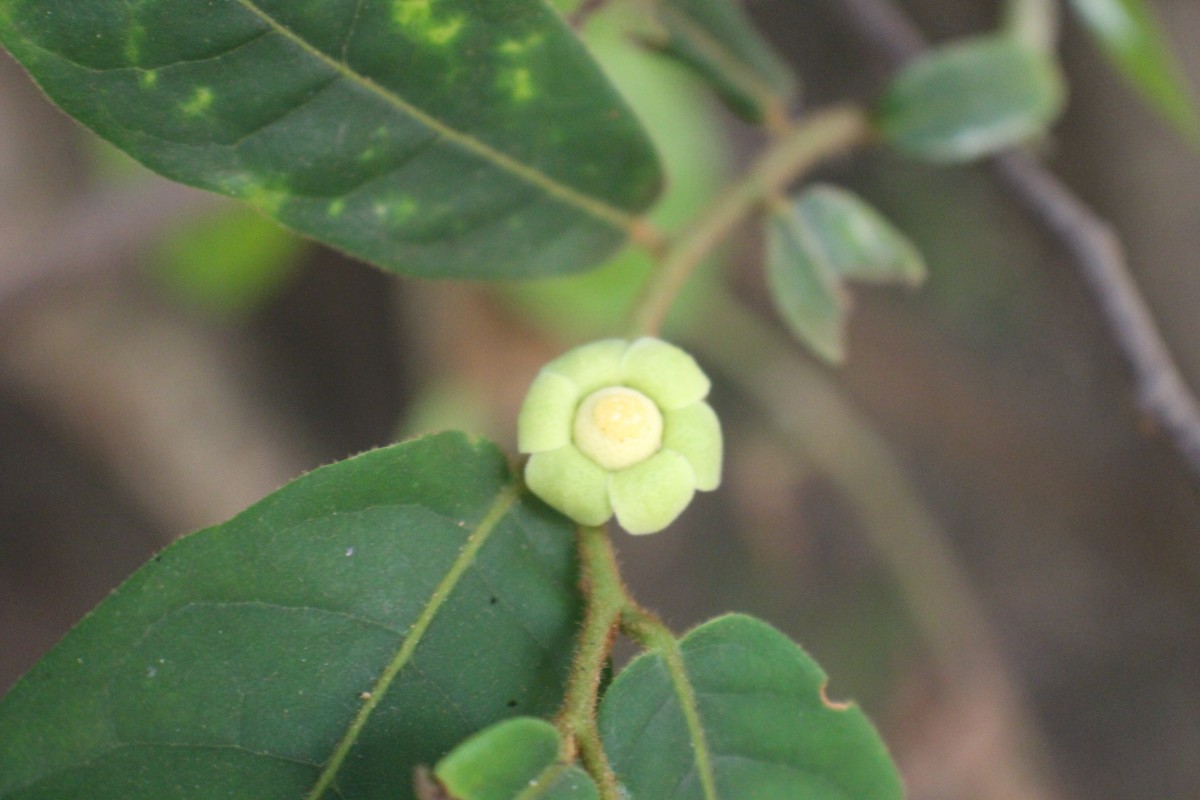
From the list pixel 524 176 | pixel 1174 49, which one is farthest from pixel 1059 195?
pixel 1174 49

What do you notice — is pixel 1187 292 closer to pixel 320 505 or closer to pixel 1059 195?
pixel 1059 195

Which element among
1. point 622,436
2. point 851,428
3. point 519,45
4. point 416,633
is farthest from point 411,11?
point 851,428

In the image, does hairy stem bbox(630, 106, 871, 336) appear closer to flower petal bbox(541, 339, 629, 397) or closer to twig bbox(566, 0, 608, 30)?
flower petal bbox(541, 339, 629, 397)

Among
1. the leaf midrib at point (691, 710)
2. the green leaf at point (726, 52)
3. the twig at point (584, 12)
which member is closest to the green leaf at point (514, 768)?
the leaf midrib at point (691, 710)

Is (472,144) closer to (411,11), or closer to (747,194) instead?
(411,11)

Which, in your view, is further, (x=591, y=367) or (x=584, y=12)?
(x=584, y=12)

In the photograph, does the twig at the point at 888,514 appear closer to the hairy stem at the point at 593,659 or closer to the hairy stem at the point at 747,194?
the hairy stem at the point at 747,194
